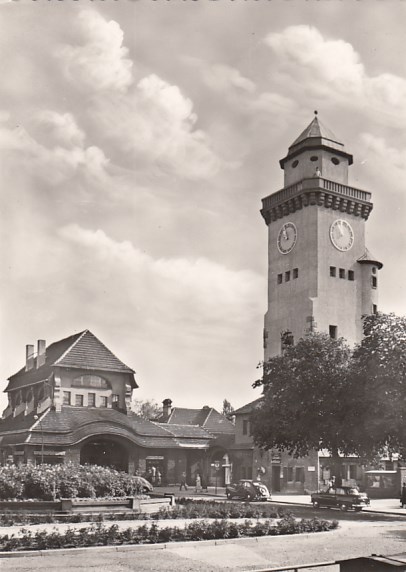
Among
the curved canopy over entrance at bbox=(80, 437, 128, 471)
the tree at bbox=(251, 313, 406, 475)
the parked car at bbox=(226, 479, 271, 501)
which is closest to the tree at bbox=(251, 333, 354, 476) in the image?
the tree at bbox=(251, 313, 406, 475)

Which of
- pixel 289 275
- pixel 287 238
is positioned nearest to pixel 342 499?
pixel 289 275

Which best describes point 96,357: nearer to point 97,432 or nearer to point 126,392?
point 126,392

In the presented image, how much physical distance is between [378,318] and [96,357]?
35.6 meters

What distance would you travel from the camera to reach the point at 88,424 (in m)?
56.8

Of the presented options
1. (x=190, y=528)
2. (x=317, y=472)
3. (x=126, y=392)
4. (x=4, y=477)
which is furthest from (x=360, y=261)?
(x=190, y=528)

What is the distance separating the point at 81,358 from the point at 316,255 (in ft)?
78.4

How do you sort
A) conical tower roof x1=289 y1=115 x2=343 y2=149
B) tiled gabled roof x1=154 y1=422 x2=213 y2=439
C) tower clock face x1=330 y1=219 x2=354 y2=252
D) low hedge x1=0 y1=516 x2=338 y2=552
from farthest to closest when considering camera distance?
tiled gabled roof x1=154 y1=422 x2=213 y2=439, conical tower roof x1=289 y1=115 x2=343 y2=149, tower clock face x1=330 y1=219 x2=354 y2=252, low hedge x1=0 y1=516 x2=338 y2=552

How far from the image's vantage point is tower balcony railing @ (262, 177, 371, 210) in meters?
63.6

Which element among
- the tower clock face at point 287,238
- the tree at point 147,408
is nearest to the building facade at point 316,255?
the tower clock face at point 287,238

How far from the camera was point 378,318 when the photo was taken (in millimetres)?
38312

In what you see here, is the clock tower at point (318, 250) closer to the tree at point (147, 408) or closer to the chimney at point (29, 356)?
the chimney at point (29, 356)

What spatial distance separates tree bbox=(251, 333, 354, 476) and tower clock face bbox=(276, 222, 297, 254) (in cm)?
2300

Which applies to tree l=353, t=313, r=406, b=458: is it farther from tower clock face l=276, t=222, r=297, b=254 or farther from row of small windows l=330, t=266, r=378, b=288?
tower clock face l=276, t=222, r=297, b=254

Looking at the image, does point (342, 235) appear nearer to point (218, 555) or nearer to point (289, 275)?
point (289, 275)
